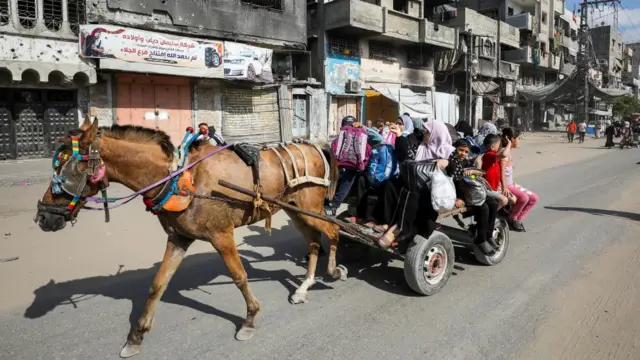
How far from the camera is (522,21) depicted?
37.4 meters

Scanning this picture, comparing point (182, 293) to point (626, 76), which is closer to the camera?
point (182, 293)

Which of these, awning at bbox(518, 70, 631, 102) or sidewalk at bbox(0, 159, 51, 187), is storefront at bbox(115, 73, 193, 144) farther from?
awning at bbox(518, 70, 631, 102)

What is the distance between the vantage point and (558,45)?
4406 cm

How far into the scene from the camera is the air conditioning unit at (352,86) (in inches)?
830

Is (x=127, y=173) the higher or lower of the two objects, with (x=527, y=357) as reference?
higher

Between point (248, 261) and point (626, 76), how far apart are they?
3207 inches

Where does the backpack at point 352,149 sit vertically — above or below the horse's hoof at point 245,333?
above

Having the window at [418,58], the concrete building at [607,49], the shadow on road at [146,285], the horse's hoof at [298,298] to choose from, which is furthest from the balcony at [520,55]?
the horse's hoof at [298,298]

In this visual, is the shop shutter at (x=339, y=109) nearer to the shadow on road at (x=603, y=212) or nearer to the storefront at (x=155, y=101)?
the storefront at (x=155, y=101)

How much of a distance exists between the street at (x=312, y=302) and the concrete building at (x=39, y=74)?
291 inches

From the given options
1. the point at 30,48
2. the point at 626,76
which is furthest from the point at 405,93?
the point at 626,76

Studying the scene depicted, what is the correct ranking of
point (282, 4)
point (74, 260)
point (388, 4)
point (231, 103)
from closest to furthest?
point (74, 260)
point (231, 103)
point (282, 4)
point (388, 4)

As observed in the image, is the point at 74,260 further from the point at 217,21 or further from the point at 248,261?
the point at 217,21

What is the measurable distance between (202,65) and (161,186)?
13.3 metres
